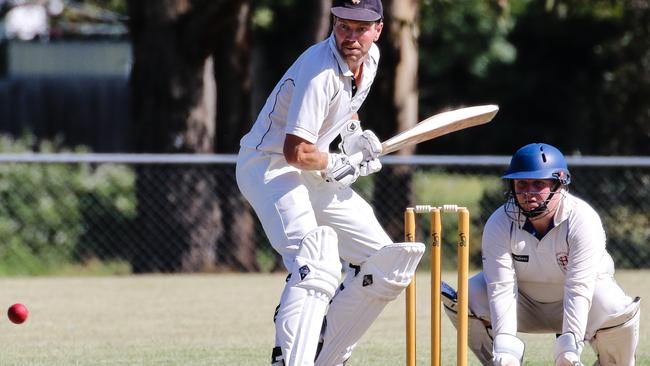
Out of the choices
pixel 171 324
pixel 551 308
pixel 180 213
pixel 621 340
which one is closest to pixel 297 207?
pixel 551 308

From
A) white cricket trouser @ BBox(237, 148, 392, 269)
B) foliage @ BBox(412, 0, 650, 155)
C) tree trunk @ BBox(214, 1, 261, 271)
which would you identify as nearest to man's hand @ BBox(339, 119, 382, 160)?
white cricket trouser @ BBox(237, 148, 392, 269)

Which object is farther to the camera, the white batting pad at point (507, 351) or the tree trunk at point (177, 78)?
the tree trunk at point (177, 78)

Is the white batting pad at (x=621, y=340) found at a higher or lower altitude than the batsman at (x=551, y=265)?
lower

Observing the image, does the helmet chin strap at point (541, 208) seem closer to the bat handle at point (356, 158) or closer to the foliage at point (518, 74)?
the bat handle at point (356, 158)

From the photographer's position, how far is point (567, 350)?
4.79 meters

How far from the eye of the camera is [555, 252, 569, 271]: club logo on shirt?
515 cm

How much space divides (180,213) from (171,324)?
10.1 feet

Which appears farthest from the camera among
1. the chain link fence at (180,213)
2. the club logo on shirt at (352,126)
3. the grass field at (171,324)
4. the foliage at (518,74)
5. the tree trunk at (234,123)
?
the foliage at (518,74)

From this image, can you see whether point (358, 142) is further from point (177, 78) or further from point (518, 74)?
point (518, 74)

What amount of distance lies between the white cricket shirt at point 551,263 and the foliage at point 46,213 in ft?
19.5

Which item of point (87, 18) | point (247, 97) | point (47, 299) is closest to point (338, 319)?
point (47, 299)

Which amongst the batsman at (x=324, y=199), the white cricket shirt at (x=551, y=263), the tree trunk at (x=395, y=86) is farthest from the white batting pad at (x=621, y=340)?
the tree trunk at (x=395, y=86)

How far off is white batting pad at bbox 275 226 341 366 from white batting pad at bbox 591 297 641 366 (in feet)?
3.89

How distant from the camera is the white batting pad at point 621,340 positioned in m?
5.17
